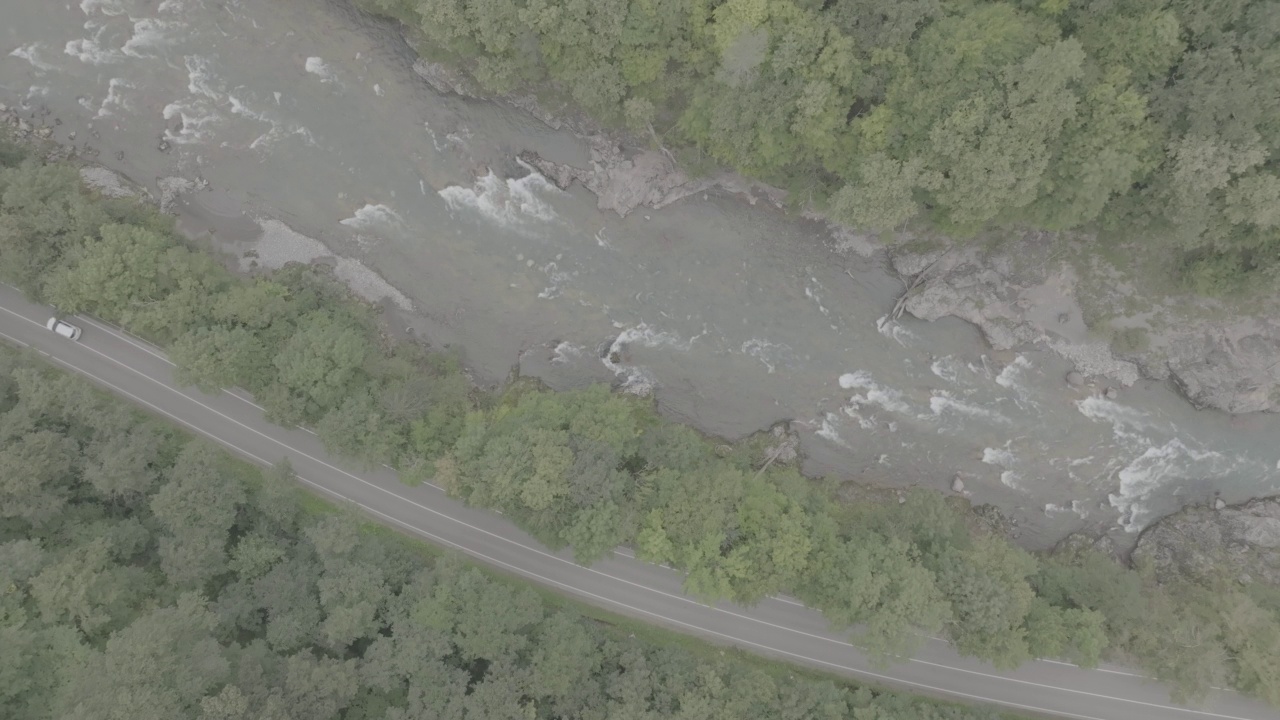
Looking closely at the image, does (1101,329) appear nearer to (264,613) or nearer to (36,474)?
(264,613)

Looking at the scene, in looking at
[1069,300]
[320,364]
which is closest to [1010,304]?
[1069,300]

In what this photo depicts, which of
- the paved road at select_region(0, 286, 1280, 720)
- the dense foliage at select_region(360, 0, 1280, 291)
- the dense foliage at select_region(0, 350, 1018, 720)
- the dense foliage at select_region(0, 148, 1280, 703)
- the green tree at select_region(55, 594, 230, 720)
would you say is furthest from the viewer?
the paved road at select_region(0, 286, 1280, 720)

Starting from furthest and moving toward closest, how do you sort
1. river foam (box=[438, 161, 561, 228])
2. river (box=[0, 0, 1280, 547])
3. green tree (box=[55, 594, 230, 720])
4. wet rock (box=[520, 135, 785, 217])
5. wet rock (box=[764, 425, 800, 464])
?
river foam (box=[438, 161, 561, 228]), wet rock (box=[520, 135, 785, 217]), wet rock (box=[764, 425, 800, 464]), river (box=[0, 0, 1280, 547]), green tree (box=[55, 594, 230, 720])

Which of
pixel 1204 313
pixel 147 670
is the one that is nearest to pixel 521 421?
pixel 147 670

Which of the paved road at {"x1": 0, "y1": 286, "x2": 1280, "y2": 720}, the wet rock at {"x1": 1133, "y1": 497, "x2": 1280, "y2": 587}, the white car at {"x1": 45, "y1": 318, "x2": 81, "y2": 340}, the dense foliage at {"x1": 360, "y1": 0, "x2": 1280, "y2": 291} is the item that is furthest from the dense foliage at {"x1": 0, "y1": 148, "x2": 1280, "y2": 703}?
the dense foliage at {"x1": 360, "y1": 0, "x2": 1280, "y2": 291}

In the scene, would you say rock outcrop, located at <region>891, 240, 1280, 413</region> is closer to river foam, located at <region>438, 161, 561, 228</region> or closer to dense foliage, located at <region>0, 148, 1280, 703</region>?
dense foliage, located at <region>0, 148, 1280, 703</region>

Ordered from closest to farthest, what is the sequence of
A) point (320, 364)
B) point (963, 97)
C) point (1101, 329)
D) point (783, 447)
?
1. point (963, 97)
2. point (320, 364)
3. point (1101, 329)
4. point (783, 447)
